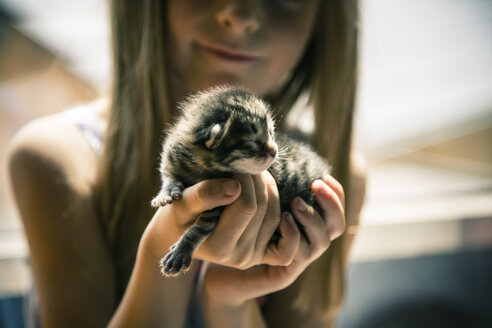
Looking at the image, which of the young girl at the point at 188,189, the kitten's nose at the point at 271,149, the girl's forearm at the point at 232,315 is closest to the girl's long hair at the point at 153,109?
the young girl at the point at 188,189

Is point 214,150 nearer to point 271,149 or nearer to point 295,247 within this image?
point 271,149

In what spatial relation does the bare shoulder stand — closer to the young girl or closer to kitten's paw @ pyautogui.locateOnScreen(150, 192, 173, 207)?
the young girl

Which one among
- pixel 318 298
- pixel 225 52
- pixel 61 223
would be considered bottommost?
pixel 318 298

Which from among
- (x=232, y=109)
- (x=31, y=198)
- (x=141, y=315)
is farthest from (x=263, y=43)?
(x=31, y=198)

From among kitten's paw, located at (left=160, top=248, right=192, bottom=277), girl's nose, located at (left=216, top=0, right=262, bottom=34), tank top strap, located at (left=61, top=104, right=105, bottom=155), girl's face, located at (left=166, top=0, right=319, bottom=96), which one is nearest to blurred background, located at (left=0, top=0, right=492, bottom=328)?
tank top strap, located at (left=61, top=104, right=105, bottom=155)

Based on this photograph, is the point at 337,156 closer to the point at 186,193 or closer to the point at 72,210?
the point at 186,193

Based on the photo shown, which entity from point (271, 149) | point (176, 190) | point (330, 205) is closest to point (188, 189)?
point (176, 190)

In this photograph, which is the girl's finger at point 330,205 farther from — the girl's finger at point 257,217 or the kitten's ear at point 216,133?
the kitten's ear at point 216,133
